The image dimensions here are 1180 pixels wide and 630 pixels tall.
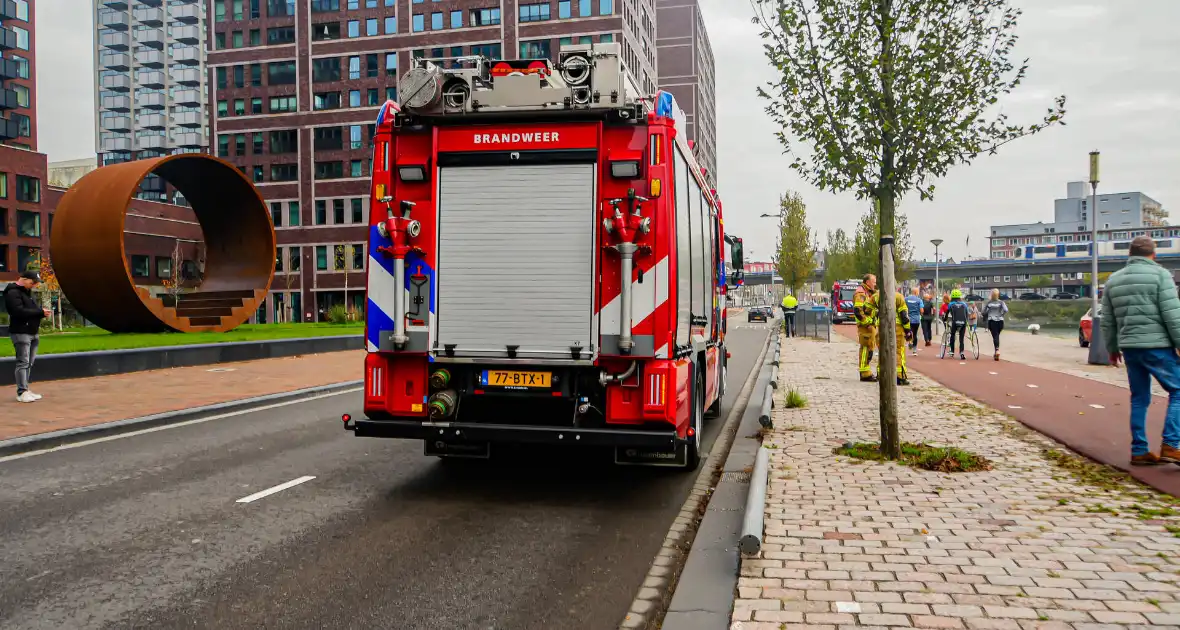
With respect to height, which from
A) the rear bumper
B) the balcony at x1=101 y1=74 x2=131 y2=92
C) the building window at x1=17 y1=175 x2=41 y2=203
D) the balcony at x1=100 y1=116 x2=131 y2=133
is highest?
the balcony at x1=101 y1=74 x2=131 y2=92

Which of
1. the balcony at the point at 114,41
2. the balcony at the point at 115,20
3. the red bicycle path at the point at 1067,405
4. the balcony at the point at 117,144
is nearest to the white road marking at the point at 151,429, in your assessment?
the red bicycle path at the point at 1067,405

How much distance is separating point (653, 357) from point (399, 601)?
8.34ft

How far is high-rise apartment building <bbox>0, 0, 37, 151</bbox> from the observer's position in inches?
2499

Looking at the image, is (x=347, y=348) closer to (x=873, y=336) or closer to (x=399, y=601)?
(x=873, y=336)

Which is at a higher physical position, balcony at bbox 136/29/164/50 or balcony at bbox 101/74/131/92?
balcony at bbox 136/29/164/50

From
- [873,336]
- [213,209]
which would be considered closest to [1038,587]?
[873,336]

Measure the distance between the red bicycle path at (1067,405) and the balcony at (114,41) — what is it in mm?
109480

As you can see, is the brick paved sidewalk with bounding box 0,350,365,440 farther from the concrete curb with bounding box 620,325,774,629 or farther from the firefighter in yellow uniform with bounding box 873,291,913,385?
the firefighter in yellow uniform with bounding box 873,291,913,385

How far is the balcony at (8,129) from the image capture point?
60750 mm

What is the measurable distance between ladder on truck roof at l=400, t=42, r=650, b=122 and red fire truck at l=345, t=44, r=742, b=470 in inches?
0.5

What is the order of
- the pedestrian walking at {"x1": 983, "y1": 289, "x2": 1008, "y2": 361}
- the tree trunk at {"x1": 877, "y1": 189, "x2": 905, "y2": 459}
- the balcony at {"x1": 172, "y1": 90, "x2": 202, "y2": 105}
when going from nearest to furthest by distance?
the tree trunk at {"x1": 877, "y1": 189, "x2": 905, "y2": 459} < the pedestrian walking at {"x1": 983, "y1": 289, "x2": 1008, "y2": 361} < the balcony at {"x1": 172, "y1": 90, "x2": 202, "y2": 105}

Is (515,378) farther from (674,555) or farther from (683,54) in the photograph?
(683,54)

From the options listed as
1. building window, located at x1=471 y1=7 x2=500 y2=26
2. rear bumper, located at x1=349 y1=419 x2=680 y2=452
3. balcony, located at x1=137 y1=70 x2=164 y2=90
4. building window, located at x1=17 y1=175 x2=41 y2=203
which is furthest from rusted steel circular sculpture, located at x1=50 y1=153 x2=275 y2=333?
balcony, located at x1=137 y1=70 x2=164 y2=90

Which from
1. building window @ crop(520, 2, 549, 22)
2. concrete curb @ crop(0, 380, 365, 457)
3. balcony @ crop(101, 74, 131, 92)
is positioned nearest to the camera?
concrete curb @ crop(0, 380, 365, 457)
